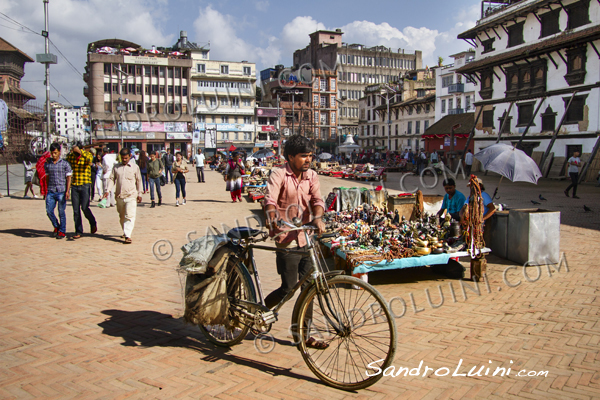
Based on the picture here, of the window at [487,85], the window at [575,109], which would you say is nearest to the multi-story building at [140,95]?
the window at [487,85]

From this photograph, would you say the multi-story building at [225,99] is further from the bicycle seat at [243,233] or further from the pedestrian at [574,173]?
the bicycle seat at [243,233]

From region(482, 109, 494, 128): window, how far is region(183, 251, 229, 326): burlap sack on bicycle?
36.1m

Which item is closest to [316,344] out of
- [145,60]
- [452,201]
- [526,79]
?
[452,201]

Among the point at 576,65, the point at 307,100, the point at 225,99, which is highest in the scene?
the point at 307,100

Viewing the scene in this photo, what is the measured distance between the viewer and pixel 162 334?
14.8ft

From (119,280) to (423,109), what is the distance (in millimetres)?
63987

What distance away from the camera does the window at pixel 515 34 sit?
3266cm

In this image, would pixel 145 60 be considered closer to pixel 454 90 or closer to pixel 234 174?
pixel 454 90

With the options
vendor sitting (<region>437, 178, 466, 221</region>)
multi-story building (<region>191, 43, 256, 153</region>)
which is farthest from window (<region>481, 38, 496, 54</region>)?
multi-story building (<region>191, 43, 256, 153</region>)

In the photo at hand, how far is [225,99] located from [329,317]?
2972 inches

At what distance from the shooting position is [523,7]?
102ft

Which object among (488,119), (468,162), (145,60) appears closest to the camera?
(468,162)

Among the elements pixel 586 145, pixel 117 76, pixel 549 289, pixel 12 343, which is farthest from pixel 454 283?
pixel 117 76

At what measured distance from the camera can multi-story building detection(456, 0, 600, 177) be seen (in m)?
27.1
